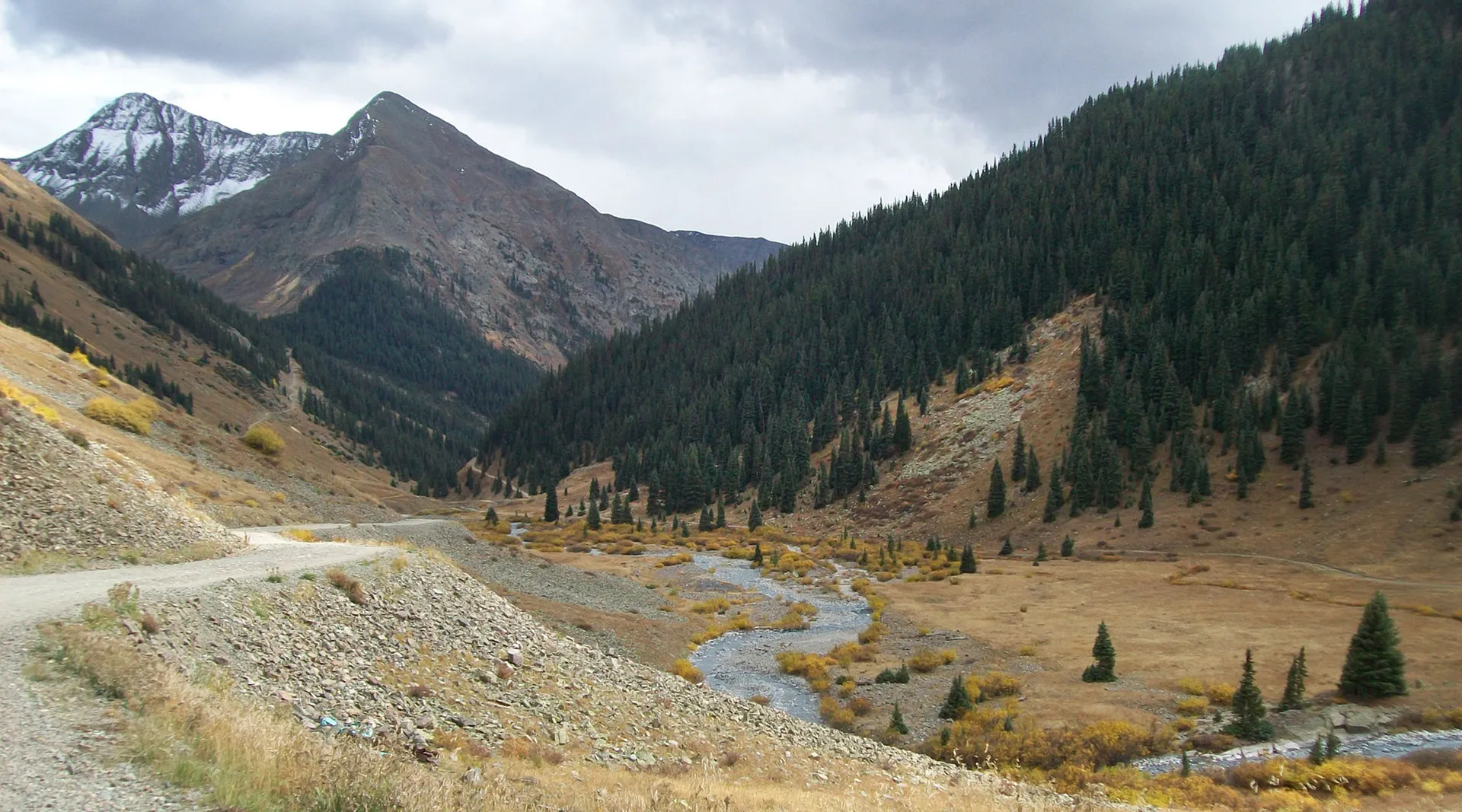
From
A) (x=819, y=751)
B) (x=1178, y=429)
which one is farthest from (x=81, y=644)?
(x=1178, y=429)

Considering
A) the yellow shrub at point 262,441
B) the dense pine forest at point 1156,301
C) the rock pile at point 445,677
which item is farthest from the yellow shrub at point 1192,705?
the yellow shrub at point 262,441

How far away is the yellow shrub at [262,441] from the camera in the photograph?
69.0 metres

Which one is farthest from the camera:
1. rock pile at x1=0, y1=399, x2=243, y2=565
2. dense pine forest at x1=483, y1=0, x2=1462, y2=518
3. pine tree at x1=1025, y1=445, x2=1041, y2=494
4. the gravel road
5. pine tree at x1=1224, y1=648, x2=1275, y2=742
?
pine tree at x1=1025, y1=445, x2=1041, y2=494

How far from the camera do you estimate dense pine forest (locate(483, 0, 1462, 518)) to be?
87.4m

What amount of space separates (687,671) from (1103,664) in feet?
61.3

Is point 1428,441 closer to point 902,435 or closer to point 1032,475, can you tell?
point 1032,475

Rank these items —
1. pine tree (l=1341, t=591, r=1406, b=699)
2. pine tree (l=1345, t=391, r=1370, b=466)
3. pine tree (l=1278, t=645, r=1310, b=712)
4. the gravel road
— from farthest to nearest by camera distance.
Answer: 1. pine tree (l=1345, t=391, r=1370, b=466)
2. pine tree (l=1341, t=591, r=1406, b=699)
3. pine tree (l=1278, t=645, r=1310, b=712)
4. the gravel road

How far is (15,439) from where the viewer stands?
23.4 m

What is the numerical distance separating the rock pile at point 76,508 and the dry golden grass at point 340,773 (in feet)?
38.1

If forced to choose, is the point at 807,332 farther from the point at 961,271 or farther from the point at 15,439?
the point at 15,439

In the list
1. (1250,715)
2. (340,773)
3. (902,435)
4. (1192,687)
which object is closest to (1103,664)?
(1192,687)

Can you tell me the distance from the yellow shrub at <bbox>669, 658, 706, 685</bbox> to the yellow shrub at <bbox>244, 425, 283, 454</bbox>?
54.0m

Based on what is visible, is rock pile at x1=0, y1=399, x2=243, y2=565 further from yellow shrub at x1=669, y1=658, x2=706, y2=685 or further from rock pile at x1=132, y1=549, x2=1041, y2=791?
yellow shrub at x1=669, y1=658, x2=706, y2=685

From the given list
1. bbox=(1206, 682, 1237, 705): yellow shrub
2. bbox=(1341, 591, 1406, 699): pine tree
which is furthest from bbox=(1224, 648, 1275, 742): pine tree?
bbox=(1341, 591, 1406, 699): pine tree
